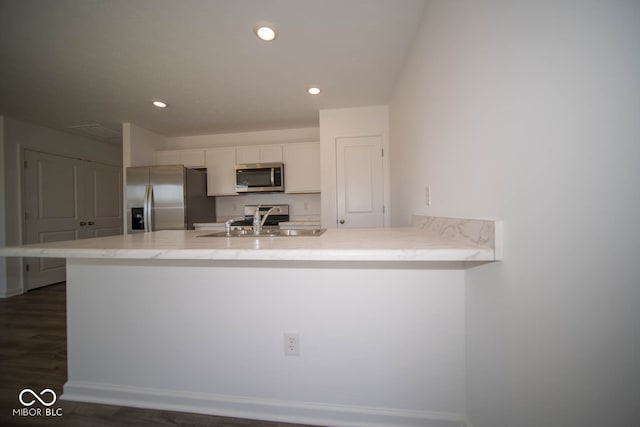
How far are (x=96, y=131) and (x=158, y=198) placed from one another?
5.52 feet

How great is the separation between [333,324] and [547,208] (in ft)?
3.18

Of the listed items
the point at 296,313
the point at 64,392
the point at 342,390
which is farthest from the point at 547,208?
the point at 64,392

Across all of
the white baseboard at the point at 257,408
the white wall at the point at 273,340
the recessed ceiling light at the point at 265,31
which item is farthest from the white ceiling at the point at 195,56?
the white baseboard at the point at 257,408

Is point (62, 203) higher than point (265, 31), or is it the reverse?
point (265, 31)

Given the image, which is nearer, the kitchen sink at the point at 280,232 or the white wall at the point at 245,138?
the kitchen sink at the point at 280,232

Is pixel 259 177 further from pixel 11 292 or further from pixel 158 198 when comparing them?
pixel 11 292

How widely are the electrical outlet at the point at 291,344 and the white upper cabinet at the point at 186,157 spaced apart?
10.6 feet

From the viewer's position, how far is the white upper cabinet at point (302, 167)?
3428mm

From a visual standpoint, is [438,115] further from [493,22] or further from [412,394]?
[412,394]

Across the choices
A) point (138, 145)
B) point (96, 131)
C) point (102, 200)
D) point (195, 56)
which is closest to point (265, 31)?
point (195, 56)

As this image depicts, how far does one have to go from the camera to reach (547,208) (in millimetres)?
634

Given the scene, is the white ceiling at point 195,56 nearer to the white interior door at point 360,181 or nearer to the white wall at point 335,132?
the white wall at point 335,132

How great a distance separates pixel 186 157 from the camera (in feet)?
12.1

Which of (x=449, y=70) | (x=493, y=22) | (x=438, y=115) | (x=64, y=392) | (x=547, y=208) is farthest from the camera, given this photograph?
(x=64, y=392)
